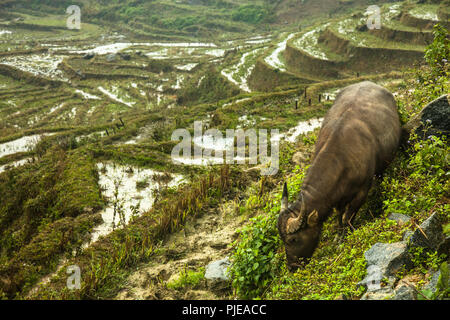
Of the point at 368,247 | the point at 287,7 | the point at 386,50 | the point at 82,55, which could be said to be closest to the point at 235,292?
the point at 368,247

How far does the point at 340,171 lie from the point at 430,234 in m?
1.45

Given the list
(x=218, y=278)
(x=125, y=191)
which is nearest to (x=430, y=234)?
(x=218, y=278)

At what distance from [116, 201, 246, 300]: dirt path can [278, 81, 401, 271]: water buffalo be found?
1411 millimetres

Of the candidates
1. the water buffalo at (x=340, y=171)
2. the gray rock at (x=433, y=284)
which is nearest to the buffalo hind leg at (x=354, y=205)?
the water buffalo at (x=340, y=171)

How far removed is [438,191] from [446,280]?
1.72 metres

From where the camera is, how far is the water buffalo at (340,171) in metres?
4.04

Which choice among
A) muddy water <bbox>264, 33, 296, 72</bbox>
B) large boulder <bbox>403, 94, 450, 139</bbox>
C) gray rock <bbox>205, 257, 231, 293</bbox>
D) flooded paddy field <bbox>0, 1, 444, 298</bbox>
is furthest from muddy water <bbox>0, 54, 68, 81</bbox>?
large boulder <bbox>403, 94, 450, 139</bbox>

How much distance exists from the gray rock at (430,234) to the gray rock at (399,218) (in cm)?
66

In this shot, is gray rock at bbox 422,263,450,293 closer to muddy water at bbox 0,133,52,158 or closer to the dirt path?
the dirt path

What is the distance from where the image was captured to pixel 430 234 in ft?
9.64

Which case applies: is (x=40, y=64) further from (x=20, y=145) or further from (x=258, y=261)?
(x=258, y=261)

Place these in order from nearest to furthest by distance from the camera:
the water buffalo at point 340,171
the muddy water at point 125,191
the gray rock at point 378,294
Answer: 1. the gray rock at point 378,294
2. the water buffalo at point 340,171
3. the muddy water at point 125,191

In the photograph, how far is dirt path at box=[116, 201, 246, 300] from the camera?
4547mm

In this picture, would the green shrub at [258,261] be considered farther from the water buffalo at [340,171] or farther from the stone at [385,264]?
the stone at [385,264]
